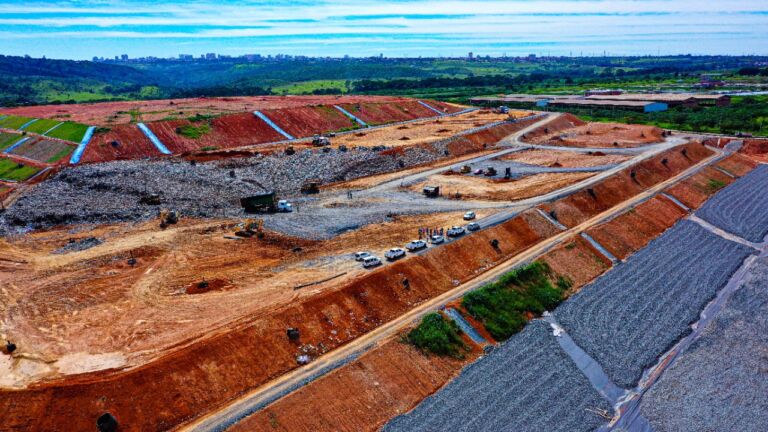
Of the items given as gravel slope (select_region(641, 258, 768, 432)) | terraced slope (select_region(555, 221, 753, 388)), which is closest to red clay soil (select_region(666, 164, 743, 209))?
terraced slope (select_region(555, 221, 753, 388))

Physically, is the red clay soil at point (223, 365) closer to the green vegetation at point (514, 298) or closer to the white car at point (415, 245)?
the white car at point (415, 245)

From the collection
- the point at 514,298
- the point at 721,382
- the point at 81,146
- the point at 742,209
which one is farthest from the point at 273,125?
the point at 721,382

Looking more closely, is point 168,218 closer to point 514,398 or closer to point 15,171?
point 15,171

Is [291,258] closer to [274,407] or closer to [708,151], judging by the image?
[274,407]

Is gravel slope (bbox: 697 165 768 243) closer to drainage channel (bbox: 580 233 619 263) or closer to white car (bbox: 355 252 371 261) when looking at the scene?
drainage channel (bbox: 580 233 619 263)

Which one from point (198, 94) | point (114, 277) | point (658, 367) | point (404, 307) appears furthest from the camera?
point (198, 94)

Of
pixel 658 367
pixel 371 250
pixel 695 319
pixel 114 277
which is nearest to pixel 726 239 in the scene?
pixel 695 319

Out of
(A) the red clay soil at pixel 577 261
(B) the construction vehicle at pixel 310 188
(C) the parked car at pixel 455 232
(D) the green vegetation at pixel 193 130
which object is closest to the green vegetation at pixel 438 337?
(C) the parked car at pixel 455 232
